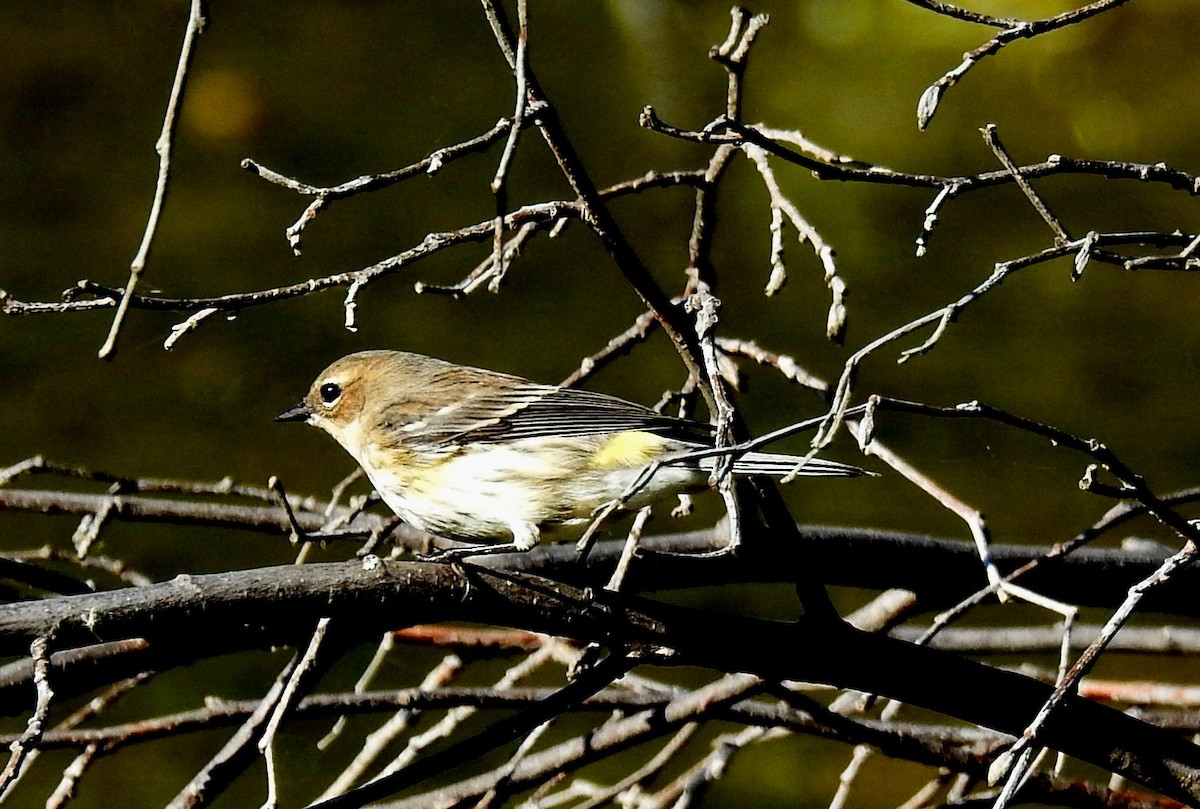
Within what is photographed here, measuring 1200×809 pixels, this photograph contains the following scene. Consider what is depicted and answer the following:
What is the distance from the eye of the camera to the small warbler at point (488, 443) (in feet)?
9.64

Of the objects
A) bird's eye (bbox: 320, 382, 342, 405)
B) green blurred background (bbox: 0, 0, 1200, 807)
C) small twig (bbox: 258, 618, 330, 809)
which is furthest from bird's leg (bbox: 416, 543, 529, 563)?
green blurred background (bbox: 0, 0, 1200, 807)

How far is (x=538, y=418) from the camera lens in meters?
3.17

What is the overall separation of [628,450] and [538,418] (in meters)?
0.25

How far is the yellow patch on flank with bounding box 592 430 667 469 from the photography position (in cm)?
302

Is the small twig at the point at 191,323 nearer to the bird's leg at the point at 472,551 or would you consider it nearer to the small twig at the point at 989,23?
the bird's leg at the point at 472,551

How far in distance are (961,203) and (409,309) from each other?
1.40m

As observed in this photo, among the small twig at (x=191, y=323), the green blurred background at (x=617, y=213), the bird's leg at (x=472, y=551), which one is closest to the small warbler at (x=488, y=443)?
the green blurred background at (x=617, y=213)

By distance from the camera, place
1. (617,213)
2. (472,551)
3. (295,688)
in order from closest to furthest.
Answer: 1. (295,688)
2. (472,551)
3. (617,213)

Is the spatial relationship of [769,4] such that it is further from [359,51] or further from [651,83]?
[359,51]

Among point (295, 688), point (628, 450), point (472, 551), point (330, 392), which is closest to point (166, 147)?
point (295, 688)

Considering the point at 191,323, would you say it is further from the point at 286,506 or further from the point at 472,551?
the point at 472,551

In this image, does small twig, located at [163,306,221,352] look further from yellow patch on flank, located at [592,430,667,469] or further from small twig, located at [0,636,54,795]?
yellow patch on flank, located at [592,430,667,469]

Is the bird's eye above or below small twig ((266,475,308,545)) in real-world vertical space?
above

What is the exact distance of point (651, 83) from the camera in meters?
3.50
